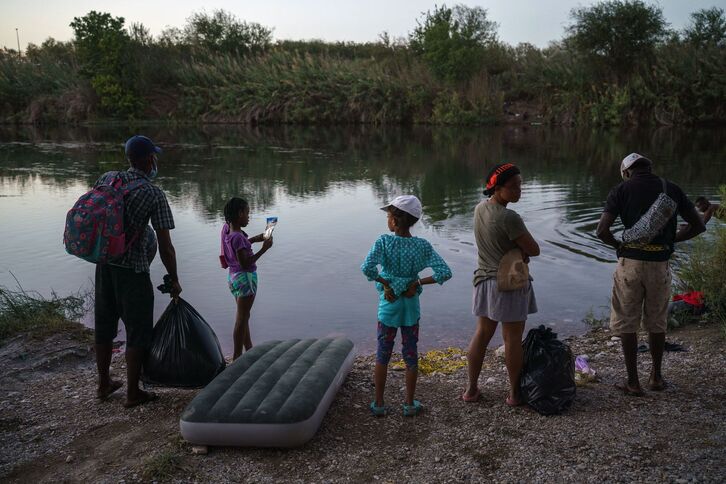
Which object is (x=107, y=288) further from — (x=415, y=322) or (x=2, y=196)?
(x=2, y=196)

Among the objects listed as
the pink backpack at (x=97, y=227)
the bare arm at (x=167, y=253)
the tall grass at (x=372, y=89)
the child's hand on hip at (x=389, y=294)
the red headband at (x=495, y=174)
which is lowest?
the child's hand on hip at (x=389, y=294)

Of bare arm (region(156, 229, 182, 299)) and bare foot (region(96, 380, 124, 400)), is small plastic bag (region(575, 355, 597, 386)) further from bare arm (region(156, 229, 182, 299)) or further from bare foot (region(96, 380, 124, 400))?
bare foot (region(96, 380, 124, 400))

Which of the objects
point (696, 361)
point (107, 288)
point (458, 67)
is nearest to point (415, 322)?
point (107, 288)

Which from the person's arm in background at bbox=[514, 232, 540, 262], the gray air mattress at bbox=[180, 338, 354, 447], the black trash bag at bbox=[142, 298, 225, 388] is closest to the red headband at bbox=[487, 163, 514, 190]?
the person's arm in background at bbox=[514, 232, 540, 262]

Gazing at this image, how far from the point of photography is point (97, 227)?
15.4 ft

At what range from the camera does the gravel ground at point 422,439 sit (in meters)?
4.11

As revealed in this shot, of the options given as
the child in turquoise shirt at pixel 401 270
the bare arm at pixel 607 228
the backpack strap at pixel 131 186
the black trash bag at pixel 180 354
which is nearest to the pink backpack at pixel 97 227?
the backpack strap at pixel 131 186

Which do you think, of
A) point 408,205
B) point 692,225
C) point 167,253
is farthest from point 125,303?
point 692,225

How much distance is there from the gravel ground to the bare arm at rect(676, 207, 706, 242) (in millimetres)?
1162

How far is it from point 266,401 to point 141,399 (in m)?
1.33

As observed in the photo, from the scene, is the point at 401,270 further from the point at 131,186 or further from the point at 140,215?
the point at 131,186

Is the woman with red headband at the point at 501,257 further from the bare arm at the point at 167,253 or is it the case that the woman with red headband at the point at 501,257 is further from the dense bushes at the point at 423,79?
the dense bushes at the point at 423,79

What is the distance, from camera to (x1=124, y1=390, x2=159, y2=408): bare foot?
5.23 meters

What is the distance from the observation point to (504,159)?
76.8 feet
